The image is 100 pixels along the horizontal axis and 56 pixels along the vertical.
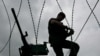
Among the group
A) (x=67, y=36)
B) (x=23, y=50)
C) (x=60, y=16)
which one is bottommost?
(x=23, y=50)

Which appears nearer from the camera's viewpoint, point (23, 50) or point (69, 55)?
point (69, 55)

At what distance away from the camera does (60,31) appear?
924cm

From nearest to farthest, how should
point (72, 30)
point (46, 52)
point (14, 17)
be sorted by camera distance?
1. point (72, 30)
2. point (46, 52)
3. point (14, 17)

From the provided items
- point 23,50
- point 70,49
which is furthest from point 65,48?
point 23,50

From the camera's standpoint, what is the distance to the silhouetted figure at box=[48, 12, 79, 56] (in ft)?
30.1

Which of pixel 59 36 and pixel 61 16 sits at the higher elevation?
pixel 61 16

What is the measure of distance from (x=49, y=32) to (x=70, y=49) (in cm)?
95

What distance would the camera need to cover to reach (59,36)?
9.34 m

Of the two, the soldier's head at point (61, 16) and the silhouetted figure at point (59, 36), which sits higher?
the soldier's head at point (61, 16)

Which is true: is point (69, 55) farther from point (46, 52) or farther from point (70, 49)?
point (46, 52)

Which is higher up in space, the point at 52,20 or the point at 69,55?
the point at 52,20

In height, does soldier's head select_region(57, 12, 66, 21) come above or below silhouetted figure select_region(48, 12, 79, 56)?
above

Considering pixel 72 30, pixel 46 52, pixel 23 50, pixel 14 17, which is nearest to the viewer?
pixel 72 30

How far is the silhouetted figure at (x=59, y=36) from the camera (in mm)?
9166
